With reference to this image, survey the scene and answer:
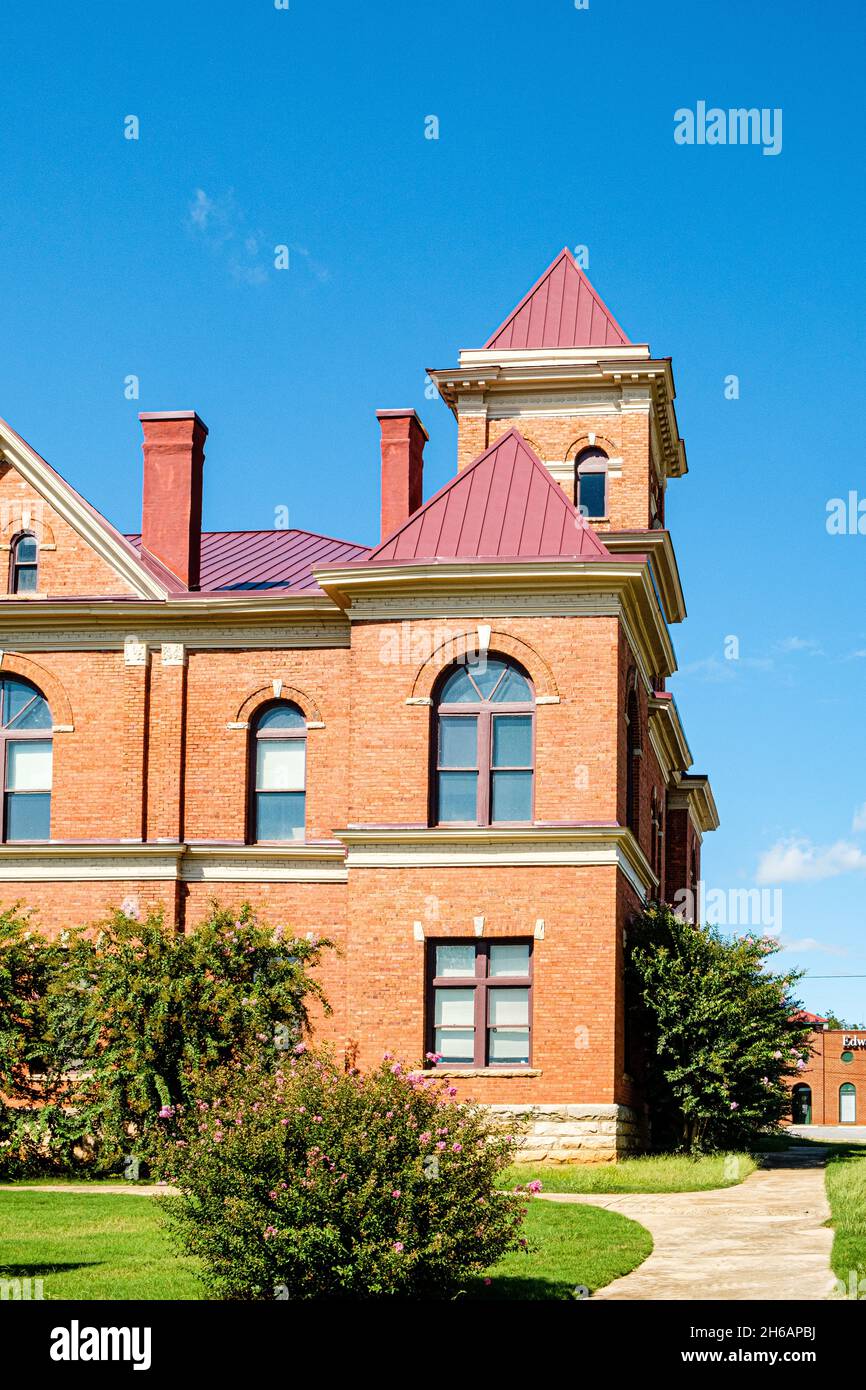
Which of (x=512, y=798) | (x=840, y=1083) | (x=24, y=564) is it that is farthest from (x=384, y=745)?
(x=840, y=1083)

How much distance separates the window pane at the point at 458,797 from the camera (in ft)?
85.5

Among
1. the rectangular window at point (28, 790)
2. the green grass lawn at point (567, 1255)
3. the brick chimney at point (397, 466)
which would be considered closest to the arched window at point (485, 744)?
the brick chimney at point (397, 466)

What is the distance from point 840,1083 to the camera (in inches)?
3474

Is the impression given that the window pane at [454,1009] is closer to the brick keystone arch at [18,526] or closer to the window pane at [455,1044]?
the window pane at [455,1044]

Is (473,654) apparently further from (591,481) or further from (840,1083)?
(840,1083)

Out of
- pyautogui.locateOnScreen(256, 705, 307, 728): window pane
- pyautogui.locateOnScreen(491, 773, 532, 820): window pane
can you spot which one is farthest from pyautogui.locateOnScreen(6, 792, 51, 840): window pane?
pyautogui.locateOnScreen(491, 773, 532, 820): window pane

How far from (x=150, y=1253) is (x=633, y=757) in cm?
1539

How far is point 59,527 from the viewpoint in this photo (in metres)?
28.9

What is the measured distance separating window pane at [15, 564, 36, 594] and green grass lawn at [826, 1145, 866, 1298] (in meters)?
15.1

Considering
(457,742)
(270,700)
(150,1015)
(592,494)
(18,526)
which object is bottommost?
(150,1015)

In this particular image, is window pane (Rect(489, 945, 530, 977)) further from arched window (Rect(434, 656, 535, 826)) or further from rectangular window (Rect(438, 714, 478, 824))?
rectangular window (Rect(438, 714, 478, 824))
